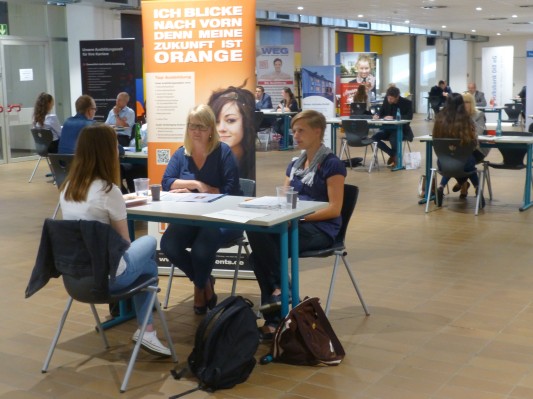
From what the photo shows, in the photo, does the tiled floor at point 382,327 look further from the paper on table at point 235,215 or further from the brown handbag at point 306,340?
the paper on table at point 235,215

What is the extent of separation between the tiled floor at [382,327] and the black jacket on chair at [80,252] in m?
0.53

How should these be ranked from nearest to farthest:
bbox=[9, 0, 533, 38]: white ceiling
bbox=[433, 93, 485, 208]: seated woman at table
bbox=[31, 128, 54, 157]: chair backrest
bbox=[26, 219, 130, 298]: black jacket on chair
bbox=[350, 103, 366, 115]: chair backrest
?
bbox=[26, 219, 130, 298]: black jacket on chair, bbox=[433, 93, 485, 208]: seated woman at table, bbox=[31, 128, 54, 157]: chair backrest, bbox=[350, 103, 366, 115]: chair backrest, bbox=[9, 0, 533, 38]: white ceiling

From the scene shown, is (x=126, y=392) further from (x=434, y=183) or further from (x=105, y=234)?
(x=434, y=183)

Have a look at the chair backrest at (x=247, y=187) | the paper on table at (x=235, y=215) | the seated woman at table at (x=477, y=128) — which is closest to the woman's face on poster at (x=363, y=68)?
the seated woman at table at (x=477, y=128)

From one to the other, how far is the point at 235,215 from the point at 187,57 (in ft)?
6.23

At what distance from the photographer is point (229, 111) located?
5.16m

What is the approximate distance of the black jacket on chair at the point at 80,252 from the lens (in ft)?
11.1

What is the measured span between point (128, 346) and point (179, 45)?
2231 millimetres

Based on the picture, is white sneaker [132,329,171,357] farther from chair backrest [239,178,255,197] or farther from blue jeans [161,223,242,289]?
chair backrest [239,178,255,197]

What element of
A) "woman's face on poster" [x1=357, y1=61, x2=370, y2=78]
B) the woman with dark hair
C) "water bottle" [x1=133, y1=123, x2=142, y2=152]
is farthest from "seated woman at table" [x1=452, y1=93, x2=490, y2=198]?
"woman's face on poster" [x1=357, y1=61, x2=370, y2=78]

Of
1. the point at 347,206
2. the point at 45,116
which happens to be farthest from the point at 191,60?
the point at 45,116

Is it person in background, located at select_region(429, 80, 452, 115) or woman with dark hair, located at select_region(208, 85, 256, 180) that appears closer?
woman with dark hair, located at select_region(208, 85, 256, 180)

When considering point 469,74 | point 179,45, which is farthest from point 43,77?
point 469,74

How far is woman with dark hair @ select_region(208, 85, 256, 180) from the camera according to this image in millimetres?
5152
